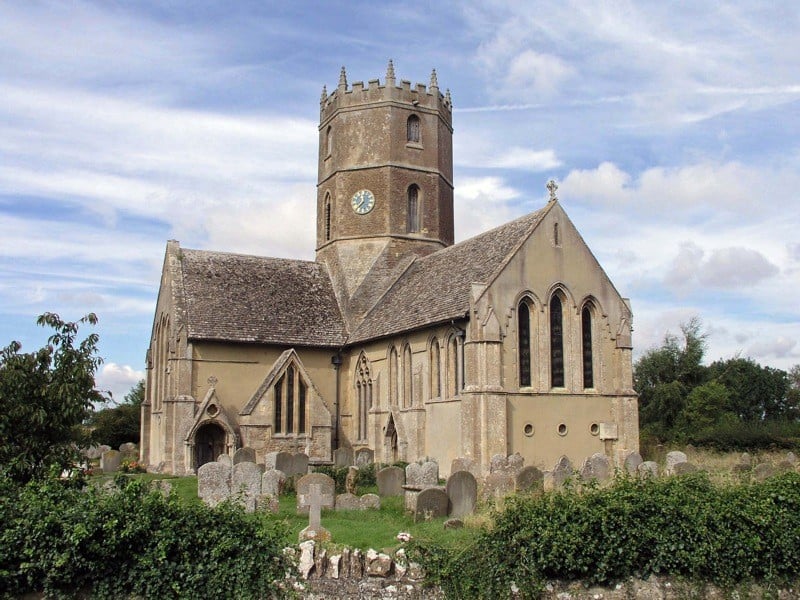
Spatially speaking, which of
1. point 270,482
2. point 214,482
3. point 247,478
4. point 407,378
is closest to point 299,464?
point 270,482

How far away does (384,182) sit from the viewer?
36406 millimetres

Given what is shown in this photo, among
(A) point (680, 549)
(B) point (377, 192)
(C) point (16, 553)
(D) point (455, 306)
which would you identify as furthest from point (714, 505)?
(B) point (377, 192)

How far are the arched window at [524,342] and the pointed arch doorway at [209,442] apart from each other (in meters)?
12.4

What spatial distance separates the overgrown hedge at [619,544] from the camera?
1163cm

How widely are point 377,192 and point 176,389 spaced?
490 inches

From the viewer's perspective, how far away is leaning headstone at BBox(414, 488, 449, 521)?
17.0 meters

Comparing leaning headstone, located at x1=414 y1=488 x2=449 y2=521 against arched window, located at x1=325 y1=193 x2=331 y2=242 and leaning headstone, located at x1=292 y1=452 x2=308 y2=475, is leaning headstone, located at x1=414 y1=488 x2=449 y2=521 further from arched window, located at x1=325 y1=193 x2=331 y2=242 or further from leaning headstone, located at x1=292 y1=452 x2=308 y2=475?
arched window, located at x1=325 y1=193 x2=331 y2=242

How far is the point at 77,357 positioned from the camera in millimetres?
13578

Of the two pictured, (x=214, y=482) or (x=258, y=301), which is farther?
(x=258, y=301)

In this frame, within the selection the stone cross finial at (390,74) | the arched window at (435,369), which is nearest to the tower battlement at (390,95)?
the stone cross finial at (390,74)

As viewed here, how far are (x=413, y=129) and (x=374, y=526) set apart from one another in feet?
79.5

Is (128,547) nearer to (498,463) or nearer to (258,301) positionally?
(498,463)

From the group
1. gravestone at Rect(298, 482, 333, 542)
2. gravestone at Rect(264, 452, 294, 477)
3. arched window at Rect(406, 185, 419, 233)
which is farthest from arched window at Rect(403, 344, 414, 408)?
gravestone at Rect(298, 482, 333, 542)

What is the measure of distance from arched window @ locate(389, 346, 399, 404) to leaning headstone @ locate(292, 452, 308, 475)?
17.8ft
